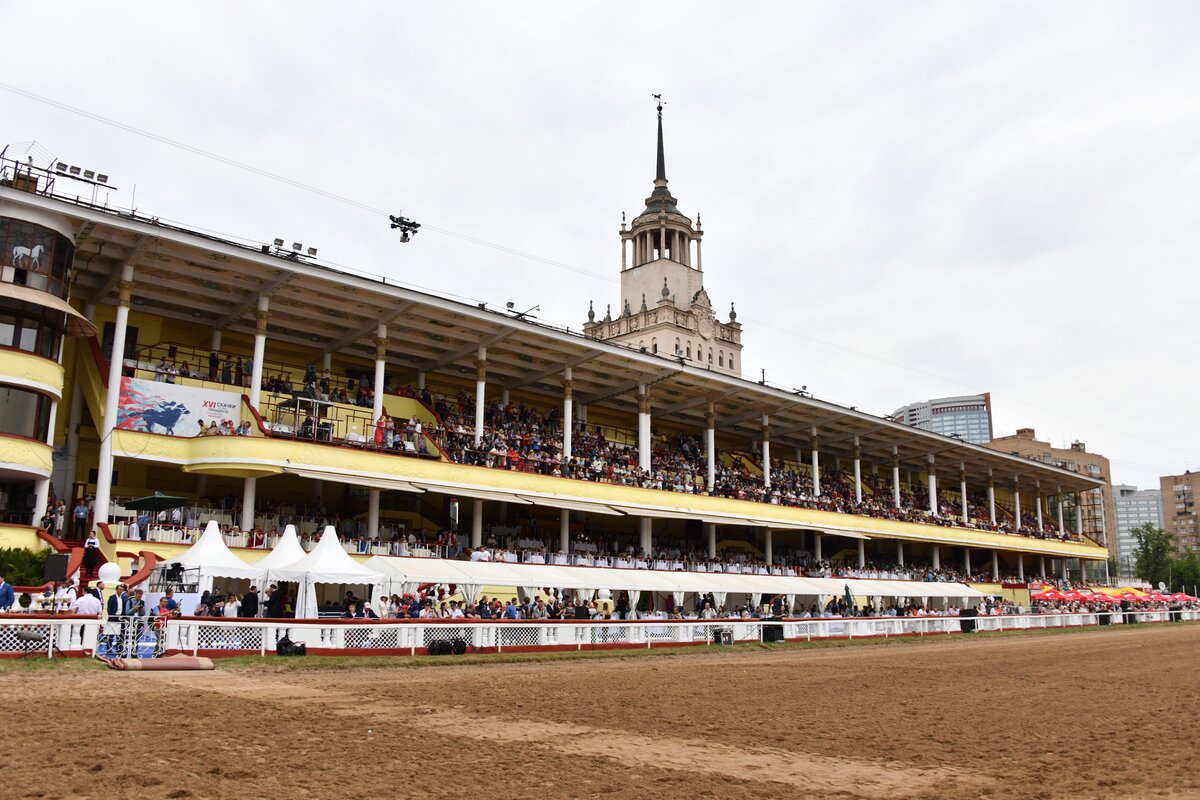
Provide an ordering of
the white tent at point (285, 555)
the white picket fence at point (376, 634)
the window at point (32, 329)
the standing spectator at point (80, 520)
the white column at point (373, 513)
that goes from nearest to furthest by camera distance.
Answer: the white picket fence at point (376, 634) → the white tent at point (285, 555) → the window at point (32, 329) → the standing spectator at point (80, 520) → the white column at point (373, 513)

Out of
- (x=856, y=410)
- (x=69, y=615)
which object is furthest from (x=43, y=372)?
(x=856, y=410)

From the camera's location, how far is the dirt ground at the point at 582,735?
30.0 ft

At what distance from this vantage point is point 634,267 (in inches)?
3954

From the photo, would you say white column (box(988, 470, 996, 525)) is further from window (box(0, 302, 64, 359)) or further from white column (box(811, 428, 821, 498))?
window (box(0, 302, 64, 359))

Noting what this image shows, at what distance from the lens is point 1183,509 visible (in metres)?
177

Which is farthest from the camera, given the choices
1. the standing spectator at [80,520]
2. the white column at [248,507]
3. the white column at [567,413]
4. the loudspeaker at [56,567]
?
the white column at [567,413]

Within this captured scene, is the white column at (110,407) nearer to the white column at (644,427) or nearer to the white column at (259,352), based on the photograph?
the white column at (259,352)

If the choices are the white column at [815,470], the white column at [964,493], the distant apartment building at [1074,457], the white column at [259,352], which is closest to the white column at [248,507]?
the white column at [259,352]

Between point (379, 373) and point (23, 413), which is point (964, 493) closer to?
point (379, 373)

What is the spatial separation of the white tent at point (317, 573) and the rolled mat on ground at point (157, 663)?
4.69 metres

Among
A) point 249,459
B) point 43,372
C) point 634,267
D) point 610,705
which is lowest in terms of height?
point 610,705

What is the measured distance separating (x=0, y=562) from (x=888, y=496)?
58.3 m

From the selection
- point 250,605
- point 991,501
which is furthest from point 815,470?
point 250,605

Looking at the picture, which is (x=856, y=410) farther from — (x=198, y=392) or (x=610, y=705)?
(x=610, y=705)
